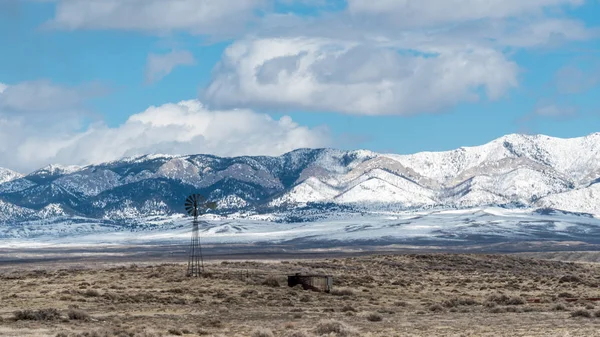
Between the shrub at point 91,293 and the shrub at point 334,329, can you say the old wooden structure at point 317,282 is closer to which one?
the shrub at point 91,293

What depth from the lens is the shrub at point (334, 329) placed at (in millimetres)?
43562

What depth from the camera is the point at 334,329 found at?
44000 mm

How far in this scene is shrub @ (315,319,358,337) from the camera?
143 feet

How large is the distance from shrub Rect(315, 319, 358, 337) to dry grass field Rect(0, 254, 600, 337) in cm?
4

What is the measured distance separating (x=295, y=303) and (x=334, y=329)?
55.7 ft

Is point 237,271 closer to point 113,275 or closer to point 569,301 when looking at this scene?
point 113,275

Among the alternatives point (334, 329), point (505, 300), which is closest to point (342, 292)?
point (505, 300)

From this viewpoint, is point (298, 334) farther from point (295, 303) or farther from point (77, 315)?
point (295, 303)

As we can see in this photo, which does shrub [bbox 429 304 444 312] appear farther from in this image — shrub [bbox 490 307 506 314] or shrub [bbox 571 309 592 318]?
shrub [bbox 571 309 592 318]

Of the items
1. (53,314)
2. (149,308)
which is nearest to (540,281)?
(149,308)

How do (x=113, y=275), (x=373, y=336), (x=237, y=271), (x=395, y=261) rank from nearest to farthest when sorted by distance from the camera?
(x=373, y=336) → (x=113, y=275) → (x=237, y=271) → (x=395, y=261)

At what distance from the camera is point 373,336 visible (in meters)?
43.5

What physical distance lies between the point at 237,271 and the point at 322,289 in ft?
45.8

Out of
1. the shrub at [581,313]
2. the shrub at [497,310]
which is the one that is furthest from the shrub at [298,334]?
the shrub at [497,310]
